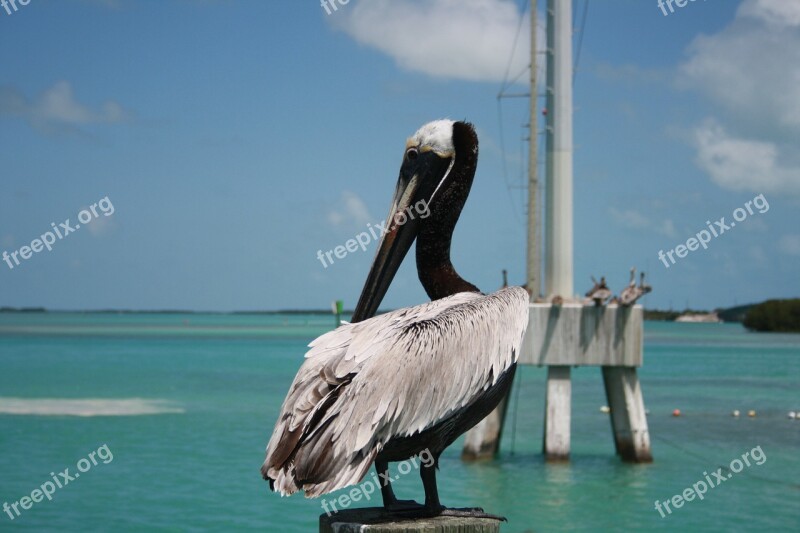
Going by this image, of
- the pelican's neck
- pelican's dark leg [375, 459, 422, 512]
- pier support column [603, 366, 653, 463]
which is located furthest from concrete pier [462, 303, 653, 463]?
pelican's dark leg [375, 459, 422, 512]

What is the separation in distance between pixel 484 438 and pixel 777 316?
10503 centimetres

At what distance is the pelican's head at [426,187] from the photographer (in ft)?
15.9

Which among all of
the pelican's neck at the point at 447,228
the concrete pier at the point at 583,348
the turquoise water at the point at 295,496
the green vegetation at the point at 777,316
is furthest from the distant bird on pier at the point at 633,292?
the green vegetation at the point at 777,316

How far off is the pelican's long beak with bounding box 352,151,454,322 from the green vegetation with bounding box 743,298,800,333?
109 meters

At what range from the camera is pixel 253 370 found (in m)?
54.1

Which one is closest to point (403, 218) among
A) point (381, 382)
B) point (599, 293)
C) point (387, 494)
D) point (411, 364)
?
point (411, 364)

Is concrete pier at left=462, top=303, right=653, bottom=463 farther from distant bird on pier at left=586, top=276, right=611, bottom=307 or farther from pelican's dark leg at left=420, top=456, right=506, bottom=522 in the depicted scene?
pelican's dark leg at left=420, top=456, right=506, bottom=522

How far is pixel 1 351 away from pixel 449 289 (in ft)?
249

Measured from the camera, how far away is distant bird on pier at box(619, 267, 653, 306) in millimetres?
16406

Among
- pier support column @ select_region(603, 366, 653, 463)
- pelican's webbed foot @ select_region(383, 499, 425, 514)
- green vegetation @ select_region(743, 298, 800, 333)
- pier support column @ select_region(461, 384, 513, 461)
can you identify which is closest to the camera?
pelican's webbed foot @ select_region(383, 499, 425, 514)

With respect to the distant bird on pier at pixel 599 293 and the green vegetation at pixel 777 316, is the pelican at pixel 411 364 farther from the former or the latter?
the green vegetation at pixel 777 316

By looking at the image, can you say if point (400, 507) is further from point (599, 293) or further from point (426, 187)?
point (599, 293)

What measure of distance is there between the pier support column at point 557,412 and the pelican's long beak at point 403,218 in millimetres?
11895

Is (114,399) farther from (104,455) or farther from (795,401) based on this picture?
(795,401)
